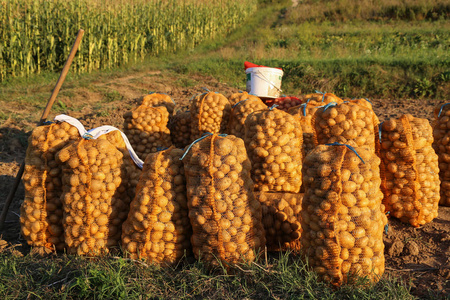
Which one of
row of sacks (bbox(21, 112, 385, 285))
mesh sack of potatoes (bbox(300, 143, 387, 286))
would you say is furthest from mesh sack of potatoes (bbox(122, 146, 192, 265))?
mesh sack of potatoes (bbox(300, 143, 387, 286))

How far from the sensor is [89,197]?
2.70 meters

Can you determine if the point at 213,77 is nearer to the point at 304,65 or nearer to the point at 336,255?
the point at 304,65

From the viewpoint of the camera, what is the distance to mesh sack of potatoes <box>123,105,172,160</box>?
13.1 ft

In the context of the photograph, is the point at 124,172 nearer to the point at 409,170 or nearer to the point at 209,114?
the point at 209,114

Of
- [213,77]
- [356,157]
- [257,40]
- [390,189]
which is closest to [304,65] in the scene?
[213,77]

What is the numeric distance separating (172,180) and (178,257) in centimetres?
58

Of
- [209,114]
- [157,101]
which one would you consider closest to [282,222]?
[209,114]

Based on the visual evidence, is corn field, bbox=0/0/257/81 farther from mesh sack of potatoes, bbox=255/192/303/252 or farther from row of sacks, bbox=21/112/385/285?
mesh sack of potatoes, bbox=255/192/303/252

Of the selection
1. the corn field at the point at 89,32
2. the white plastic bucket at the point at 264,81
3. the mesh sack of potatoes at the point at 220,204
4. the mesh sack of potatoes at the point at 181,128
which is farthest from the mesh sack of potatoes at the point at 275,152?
the corn field at the point at 89,32

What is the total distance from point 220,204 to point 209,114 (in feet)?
6.01

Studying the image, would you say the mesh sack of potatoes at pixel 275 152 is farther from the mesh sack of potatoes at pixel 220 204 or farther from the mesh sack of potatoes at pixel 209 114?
the mesh sack of potatoes at pixel 209 114

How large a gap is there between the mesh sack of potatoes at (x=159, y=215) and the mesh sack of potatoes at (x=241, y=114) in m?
1.37

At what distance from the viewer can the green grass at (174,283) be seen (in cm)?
225

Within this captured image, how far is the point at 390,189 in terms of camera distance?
10.5ft
